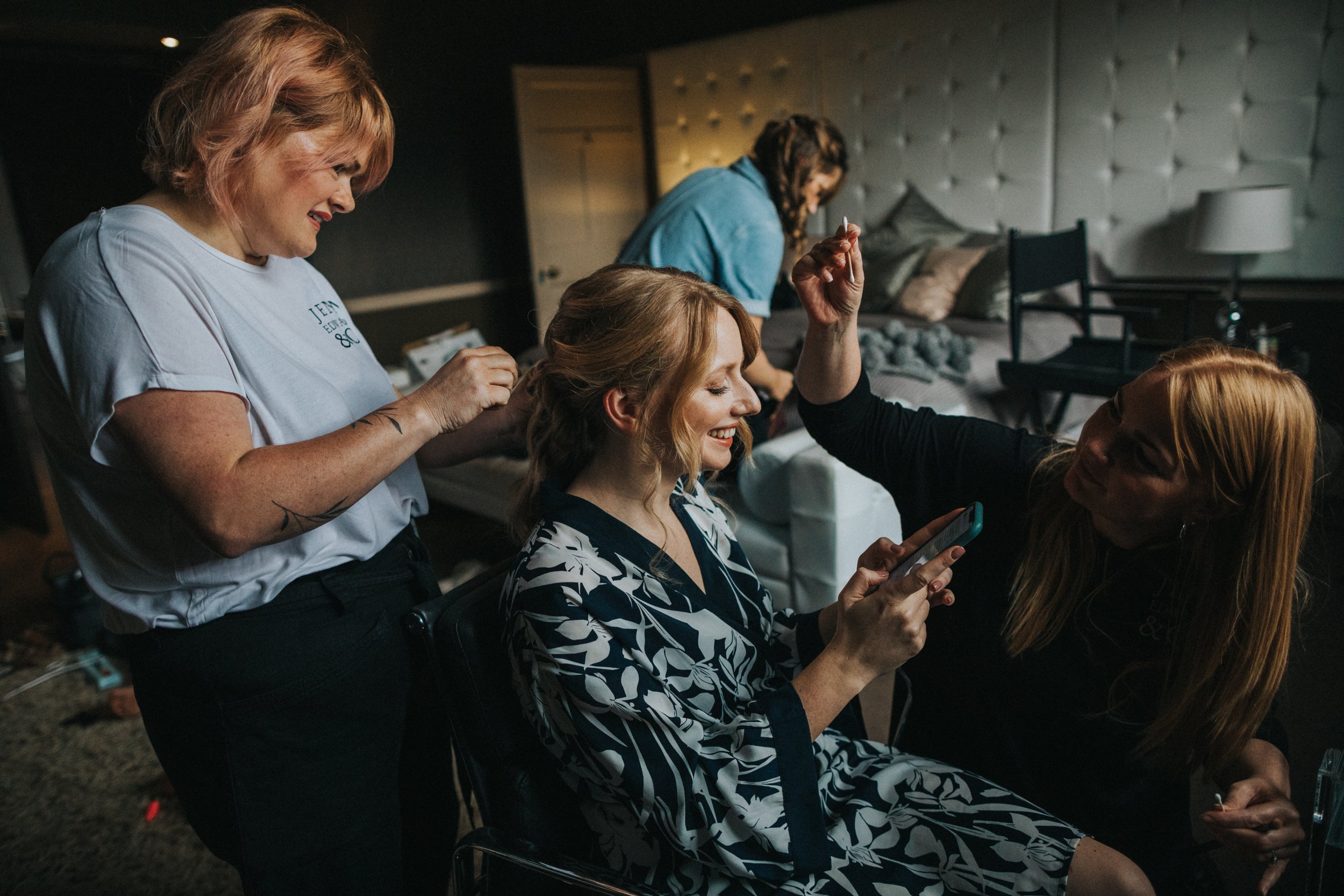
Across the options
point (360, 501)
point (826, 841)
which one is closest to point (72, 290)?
point (360, 501)

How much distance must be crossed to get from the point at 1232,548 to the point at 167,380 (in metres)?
1.27

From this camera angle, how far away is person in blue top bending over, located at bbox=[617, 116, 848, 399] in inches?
85.0

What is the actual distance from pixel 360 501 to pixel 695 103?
5192 millimetres

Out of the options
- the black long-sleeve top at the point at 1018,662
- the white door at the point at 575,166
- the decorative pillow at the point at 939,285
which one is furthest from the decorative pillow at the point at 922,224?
the black long-sleeve top at the point at 1018,662

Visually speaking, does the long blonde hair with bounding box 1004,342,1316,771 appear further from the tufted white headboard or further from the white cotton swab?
the tufted white headboard

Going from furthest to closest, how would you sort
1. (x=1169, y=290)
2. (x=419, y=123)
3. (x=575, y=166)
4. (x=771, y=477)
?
1. (x=575, y=166)
2. (x=419, y=123)
3. (x=1169, y=290)
4. (x=771, y=477)

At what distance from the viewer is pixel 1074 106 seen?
4305 millimetres

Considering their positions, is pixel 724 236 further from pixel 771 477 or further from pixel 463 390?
pixel 463 390

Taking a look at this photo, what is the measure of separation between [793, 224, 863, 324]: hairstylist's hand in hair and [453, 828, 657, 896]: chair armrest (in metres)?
0.81

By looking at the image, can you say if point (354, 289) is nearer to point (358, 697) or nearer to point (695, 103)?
point (695, 103)

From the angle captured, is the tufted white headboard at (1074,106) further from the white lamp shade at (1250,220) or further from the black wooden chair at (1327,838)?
the black wooden chair at (1327,838)

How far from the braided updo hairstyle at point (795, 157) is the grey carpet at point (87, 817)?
219 cm

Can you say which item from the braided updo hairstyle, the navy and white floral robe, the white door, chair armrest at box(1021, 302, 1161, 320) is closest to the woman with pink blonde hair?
the navy and white floral robe

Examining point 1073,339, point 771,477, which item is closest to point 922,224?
point 1073,339
